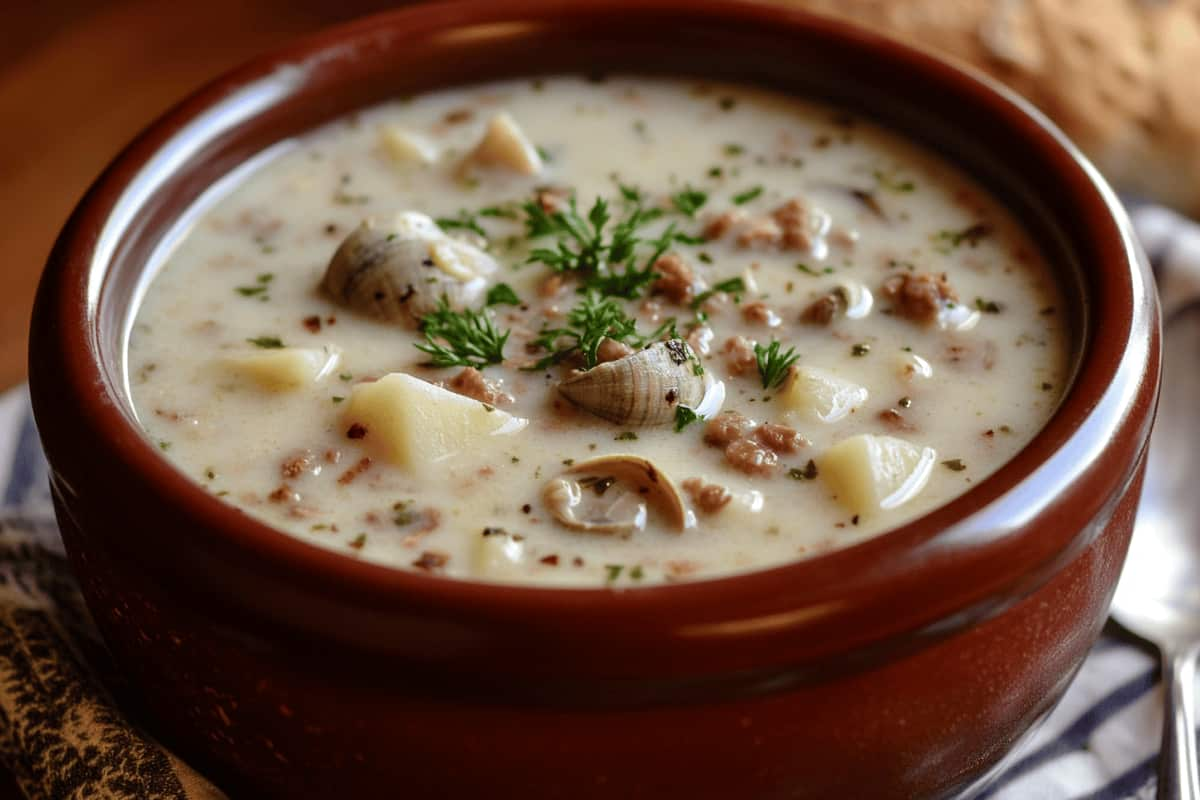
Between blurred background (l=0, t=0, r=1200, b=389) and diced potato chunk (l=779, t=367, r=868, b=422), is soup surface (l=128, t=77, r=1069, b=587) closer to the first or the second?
diced potato chunk (l=779, t=367, r=868, b=422)

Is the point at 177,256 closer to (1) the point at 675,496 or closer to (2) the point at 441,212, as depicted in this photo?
(2) the point at 441,212

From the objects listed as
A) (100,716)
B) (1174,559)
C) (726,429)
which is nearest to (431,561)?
(726,429)

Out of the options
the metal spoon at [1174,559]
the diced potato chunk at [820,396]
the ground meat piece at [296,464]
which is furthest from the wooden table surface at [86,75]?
the metal spoon at [1174,559]

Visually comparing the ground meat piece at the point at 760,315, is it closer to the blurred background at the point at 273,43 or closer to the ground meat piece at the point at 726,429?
the ground meat piece at the point at 726,429

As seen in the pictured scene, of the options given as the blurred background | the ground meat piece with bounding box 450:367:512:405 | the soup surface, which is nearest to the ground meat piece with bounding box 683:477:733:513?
the soup surface

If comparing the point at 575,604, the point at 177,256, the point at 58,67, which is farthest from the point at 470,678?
the point at 58,67

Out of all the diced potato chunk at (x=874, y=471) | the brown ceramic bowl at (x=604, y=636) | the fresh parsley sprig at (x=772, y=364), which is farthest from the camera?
the fresh parsley sprig at (x=772, y=364)
